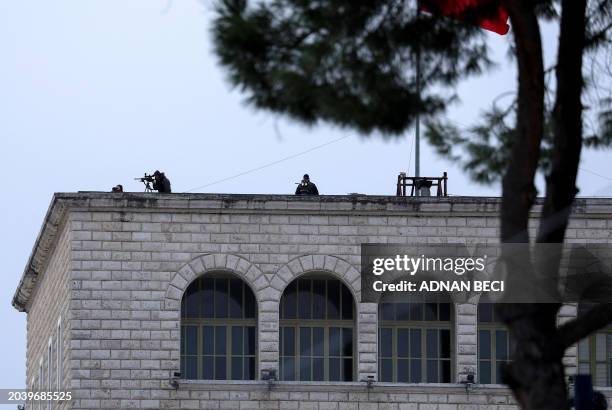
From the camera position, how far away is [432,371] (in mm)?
43531

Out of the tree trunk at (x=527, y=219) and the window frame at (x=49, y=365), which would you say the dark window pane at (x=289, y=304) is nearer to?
the window frame at (x=49, y=365)

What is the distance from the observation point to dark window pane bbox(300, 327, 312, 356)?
43281mm

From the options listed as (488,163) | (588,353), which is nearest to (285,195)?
(588,353)

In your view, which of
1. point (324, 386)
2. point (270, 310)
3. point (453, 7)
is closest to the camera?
point (453, 7)

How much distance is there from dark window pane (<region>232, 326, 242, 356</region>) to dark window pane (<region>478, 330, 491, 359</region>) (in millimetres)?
5378

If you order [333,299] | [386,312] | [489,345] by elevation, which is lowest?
[489,345]

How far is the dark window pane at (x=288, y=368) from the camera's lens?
4334 cm

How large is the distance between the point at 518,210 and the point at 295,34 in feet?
9.58

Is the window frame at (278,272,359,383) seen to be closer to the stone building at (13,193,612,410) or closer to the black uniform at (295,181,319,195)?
the stone building at (13,193,612,410)

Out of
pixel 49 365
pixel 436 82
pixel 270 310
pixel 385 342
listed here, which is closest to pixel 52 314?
pixel 49 365

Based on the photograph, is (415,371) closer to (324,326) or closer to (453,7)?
(324,326)

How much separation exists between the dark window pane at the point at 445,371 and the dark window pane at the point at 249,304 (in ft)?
14.4

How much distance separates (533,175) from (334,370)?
25426 millimetres

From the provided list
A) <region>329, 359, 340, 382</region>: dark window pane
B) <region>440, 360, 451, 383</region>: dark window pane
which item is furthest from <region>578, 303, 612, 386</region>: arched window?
<region>329, 359, 340, 382</region>: dark window pane
